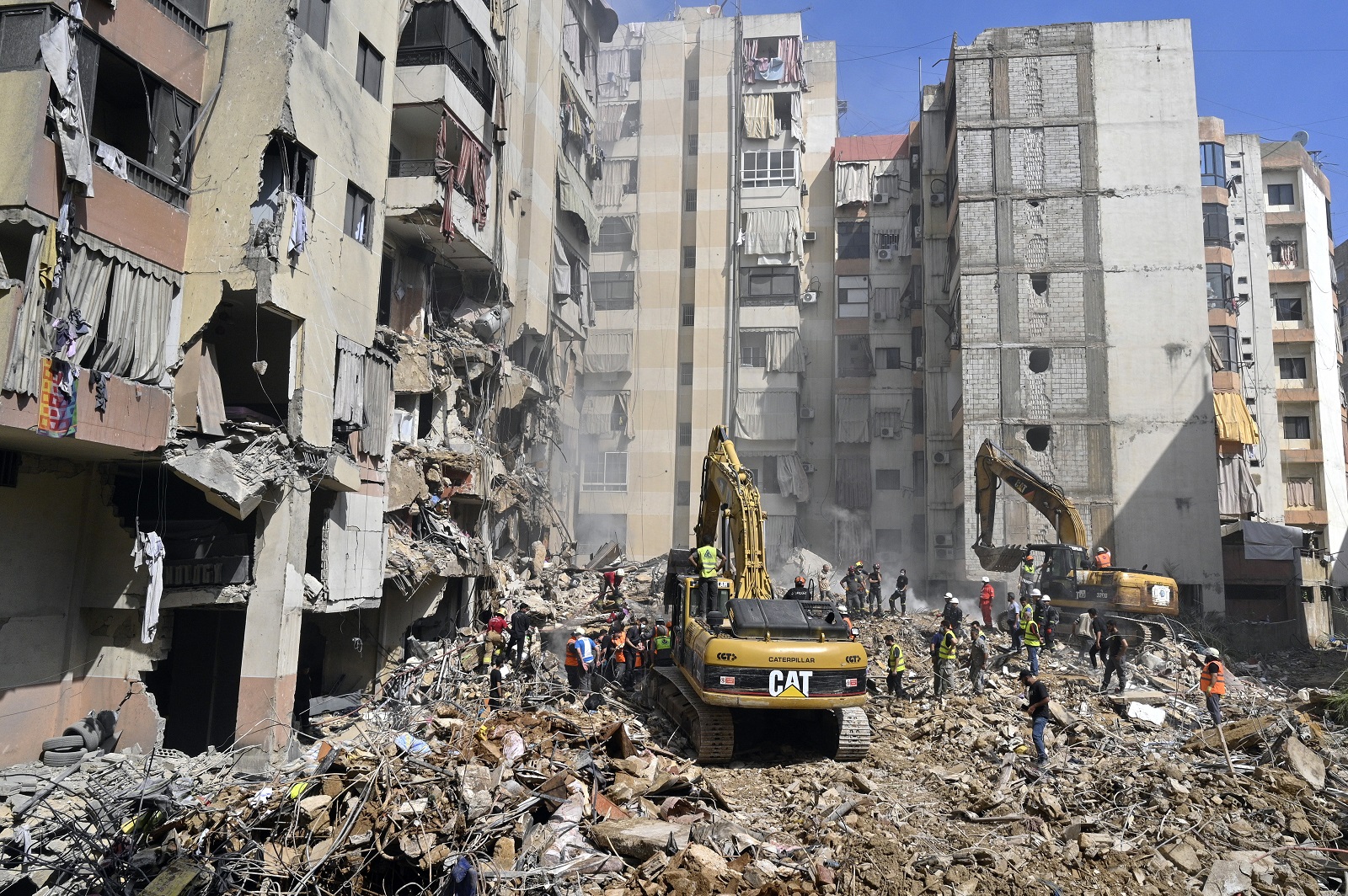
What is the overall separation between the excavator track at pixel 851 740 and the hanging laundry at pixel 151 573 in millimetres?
11063

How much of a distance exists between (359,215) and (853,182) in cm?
2900

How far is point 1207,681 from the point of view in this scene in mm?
12992

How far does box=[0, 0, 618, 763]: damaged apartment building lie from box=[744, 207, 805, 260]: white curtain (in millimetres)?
20390

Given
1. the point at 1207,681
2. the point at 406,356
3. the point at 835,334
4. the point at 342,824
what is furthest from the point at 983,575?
the point at 342,824

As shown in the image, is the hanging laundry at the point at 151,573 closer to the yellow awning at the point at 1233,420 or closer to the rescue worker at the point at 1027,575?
the rescue worker at the point at 1027,575

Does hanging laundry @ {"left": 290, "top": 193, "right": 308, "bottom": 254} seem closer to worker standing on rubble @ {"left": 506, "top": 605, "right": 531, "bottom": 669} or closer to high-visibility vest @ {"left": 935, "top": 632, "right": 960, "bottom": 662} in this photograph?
worker standing on rubble @ {"left": 506, "top": 605, "right": 531, "bottom": 669}

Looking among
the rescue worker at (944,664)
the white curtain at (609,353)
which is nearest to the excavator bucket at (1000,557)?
the rescue worker at (944,664)

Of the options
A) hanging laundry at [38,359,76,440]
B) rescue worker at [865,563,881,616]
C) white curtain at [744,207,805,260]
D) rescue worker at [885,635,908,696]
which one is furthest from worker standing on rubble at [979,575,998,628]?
white curtain at [744,207,805,260]

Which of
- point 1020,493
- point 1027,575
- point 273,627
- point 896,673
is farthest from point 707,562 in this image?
point 1020,493

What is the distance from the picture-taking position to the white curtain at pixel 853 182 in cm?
4181

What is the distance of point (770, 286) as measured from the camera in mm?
40562

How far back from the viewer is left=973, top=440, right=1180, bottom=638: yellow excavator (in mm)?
20859

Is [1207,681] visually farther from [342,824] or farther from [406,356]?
[406,356]

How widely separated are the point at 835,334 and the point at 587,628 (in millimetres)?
24072
